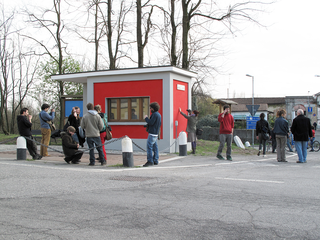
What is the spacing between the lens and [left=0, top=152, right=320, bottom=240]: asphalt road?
3.89 meters

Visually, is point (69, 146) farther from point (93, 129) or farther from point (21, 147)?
point (21, 147)

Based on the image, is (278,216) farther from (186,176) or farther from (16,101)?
(16,101)

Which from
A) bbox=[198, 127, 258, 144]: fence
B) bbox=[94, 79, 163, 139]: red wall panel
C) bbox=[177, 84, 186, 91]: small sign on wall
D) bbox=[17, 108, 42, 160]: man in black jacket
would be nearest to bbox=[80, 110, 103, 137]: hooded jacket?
bbox=[17, 108, 42, 160]: man in black jacket

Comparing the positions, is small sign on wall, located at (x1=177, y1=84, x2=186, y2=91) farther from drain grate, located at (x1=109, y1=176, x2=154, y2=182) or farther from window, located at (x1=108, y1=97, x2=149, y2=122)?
drain grate, located at (x1=109, y1=176, x2=154, y2=182)

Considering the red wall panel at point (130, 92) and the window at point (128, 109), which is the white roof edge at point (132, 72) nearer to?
the red wall panel at point (130, 92)

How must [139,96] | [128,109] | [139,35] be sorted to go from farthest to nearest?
[139,35], [128,109], [139,96]

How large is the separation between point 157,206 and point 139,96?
34.1ft

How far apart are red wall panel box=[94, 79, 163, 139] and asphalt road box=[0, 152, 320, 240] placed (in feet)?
22.6

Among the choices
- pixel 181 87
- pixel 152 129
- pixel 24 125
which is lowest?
pixel 152 129

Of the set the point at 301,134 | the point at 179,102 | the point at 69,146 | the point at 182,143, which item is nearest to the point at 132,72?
the point at 179,102

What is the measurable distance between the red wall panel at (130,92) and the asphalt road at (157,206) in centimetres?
689

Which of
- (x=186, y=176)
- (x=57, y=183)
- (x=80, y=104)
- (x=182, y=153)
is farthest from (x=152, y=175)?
(x=80, y=104)

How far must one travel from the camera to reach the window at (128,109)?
15242mm

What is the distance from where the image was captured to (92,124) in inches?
398
